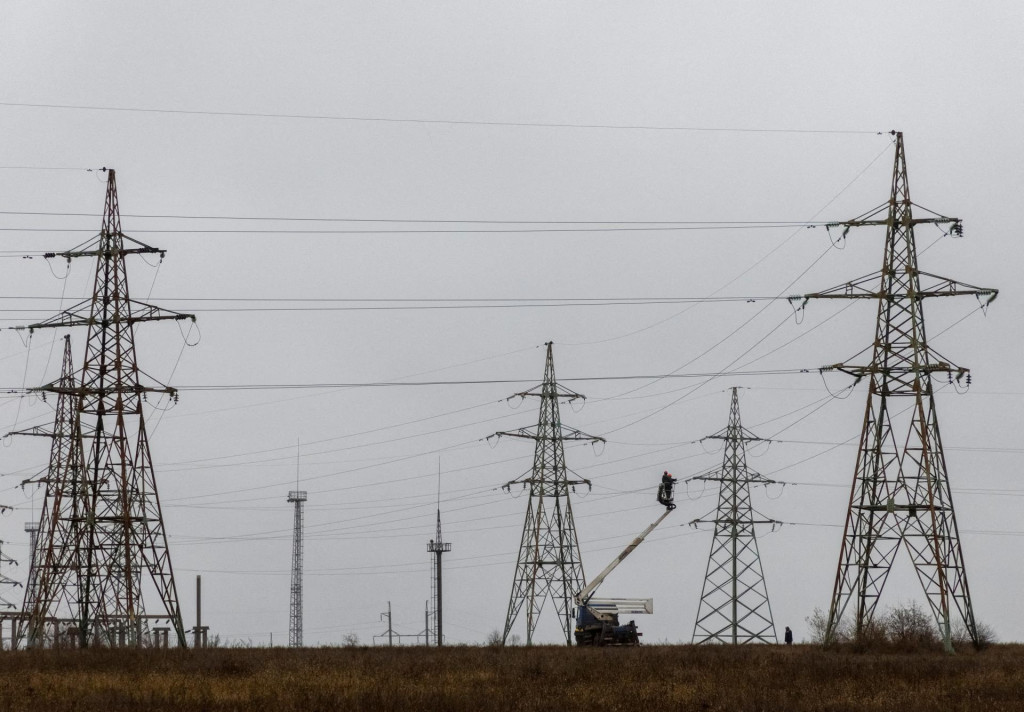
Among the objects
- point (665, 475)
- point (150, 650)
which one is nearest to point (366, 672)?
point (150, 650)

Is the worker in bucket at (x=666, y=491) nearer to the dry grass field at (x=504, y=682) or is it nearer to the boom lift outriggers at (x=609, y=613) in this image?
the boom lift outriggers at (x=609, y=613)

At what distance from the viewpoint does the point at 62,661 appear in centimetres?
4041

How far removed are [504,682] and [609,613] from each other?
31715 mm

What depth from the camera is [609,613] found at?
62.8m

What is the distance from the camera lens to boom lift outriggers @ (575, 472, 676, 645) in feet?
196

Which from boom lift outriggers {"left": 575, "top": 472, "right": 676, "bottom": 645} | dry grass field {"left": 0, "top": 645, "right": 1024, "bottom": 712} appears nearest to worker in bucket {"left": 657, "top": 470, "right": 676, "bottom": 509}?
boom lift outriggers {"left": 575, "top": 472, "right": 676, "bottom": 645}

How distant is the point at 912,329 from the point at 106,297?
27.5 m

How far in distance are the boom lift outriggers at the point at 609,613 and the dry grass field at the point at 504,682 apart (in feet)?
53.3

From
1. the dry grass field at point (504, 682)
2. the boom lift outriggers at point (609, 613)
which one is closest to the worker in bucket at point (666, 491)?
the boom lift outriggers at point (609, 613)

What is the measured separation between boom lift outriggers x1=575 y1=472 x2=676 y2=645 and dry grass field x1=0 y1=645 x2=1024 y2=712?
16238mm

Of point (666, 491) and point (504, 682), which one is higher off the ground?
point (666, 491)

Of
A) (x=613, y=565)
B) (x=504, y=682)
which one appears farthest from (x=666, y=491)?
(x=504, y=682)

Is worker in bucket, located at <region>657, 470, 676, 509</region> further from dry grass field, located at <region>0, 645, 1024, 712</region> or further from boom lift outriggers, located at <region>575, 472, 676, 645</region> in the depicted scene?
dry grass field, located at <region>0, 645, 1024, 712</region>

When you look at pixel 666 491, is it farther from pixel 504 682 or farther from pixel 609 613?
pixel 504 682
